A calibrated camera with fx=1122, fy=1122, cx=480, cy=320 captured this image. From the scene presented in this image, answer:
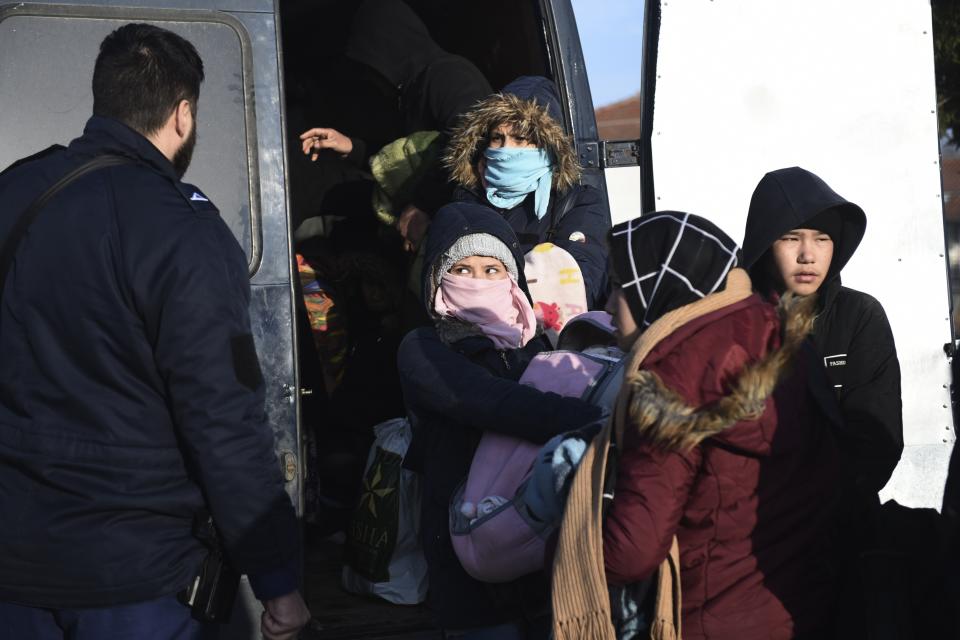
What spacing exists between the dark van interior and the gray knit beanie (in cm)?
104

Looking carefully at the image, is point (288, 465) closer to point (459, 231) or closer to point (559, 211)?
point (459, 231)

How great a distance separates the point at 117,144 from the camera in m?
2.31

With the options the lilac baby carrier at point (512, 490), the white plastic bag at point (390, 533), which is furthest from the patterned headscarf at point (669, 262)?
the white plastic bag at point (390, 533)

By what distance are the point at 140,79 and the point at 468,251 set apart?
943 mm

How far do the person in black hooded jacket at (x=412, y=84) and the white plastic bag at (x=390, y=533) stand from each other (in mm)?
919

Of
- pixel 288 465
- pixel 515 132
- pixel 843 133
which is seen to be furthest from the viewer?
pixel 515 132

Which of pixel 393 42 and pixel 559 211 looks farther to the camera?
pixel 393 42

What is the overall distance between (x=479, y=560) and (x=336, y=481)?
2270mm

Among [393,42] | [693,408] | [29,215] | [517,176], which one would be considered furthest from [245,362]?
[393,42]

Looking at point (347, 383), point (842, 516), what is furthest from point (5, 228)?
point (347, 383)

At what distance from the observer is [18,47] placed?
292 centimetres

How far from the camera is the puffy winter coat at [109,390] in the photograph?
2.14 m

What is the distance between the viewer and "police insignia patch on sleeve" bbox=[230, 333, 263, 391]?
223cm

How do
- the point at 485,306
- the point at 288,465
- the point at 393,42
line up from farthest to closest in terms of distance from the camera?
the point at 393,42 < the point at 288,465 < the point at 485,306
